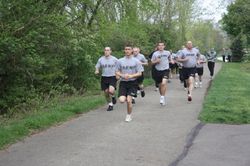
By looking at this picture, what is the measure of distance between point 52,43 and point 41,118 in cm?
385

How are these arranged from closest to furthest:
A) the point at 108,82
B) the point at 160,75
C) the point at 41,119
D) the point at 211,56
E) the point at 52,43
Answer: the point at 41,119 → the point at 108,82 → the point at 52,43 → the point at 160,75 → the point at 211,56

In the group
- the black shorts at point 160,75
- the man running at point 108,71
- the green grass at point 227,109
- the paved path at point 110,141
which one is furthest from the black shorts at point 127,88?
the black shorts at point 160,75

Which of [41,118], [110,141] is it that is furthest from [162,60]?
[110,141]

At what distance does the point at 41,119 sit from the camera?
37.0 feet

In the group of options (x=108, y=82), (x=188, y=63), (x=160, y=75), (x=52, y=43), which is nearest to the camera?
(x=108, y=82)

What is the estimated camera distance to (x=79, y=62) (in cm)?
1848

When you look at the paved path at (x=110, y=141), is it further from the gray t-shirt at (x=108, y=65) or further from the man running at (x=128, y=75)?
the gray t-shirt at (x=108, y=65)

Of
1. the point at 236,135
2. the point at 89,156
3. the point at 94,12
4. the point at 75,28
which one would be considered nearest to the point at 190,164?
the point at 89,156

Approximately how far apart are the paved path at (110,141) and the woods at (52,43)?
7.22 ft

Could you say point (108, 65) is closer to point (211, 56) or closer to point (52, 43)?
point (52, 43)

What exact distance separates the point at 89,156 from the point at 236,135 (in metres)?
3.19

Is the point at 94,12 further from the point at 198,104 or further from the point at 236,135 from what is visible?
the point at 236,135

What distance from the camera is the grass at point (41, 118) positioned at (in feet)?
31.9

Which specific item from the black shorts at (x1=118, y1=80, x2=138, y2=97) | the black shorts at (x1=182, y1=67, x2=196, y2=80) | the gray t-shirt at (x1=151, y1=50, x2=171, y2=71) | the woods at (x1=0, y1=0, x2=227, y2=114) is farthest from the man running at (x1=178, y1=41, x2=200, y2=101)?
the black shorts at (x1=118, y1=80, x2=138, y2=97)
